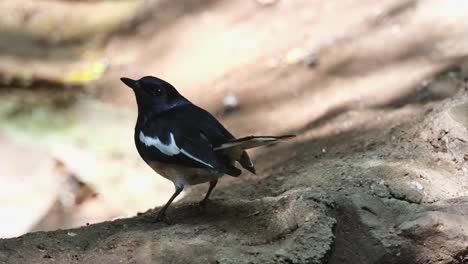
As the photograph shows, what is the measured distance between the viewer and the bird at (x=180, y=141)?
11.2ft

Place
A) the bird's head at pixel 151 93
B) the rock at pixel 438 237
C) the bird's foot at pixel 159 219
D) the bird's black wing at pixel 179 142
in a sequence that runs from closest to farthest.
A: 1. the rock at pixel 438 237
2. the bird's black wing at pixel 179 142
3. the bird's foot at pixel 159 219
4. the bird's head at pixel 151 93

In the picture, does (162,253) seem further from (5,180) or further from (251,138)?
(5,180)

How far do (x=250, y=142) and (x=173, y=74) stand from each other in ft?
18.5

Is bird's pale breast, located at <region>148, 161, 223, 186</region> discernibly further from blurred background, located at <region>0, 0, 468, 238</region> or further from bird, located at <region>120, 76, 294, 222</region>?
blurred background, located at <region>0, 0, 468, 238</region>

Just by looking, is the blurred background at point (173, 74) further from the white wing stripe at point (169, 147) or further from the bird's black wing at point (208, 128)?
the white wing stripe at point (169, 147)

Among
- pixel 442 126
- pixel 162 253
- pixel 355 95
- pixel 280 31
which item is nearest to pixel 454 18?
pixel 355 95

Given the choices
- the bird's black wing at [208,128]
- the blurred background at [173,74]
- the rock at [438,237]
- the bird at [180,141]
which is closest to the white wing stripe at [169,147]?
the bird at [180,141]

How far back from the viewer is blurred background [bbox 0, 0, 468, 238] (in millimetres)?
6531

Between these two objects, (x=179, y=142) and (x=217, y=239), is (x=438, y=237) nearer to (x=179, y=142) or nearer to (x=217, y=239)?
(x=217, y=239)

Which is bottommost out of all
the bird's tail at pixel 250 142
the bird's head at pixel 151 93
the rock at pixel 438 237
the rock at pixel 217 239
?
the rock at pixel 438 237

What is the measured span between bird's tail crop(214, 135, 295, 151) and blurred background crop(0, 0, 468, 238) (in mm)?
2267

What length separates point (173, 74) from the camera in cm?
875

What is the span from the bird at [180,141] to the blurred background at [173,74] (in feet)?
6.93

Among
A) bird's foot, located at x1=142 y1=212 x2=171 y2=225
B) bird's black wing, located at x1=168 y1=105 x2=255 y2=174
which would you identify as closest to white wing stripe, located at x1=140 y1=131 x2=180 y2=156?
bird's black wing, located at x1=168 y1=105 x2=255 y2=174
